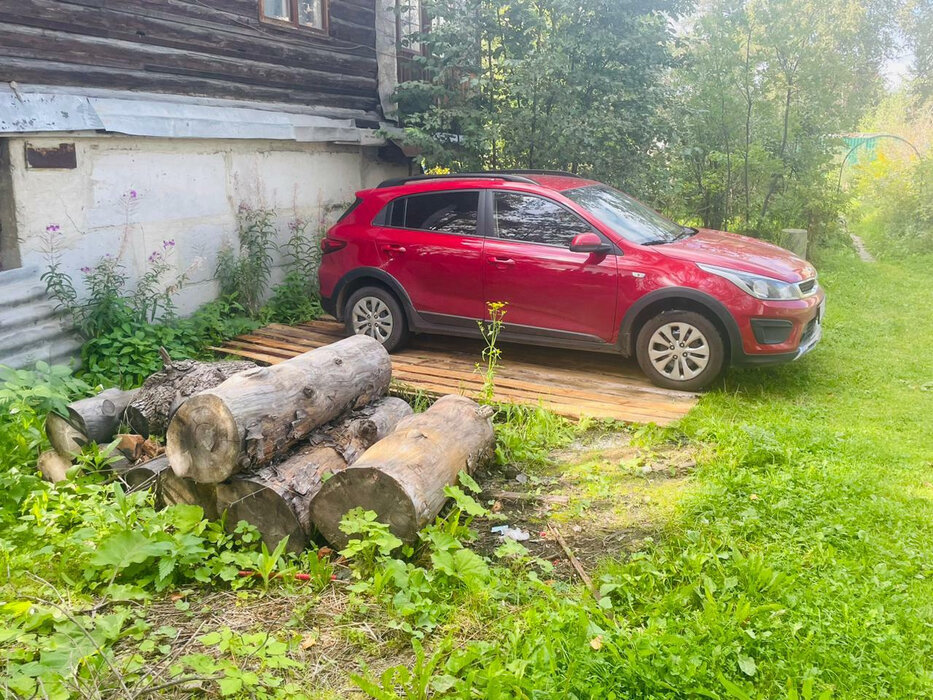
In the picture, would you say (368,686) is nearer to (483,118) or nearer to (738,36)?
(483,118)

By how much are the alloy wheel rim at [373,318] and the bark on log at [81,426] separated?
2.86 m

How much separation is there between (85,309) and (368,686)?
5.53 meters

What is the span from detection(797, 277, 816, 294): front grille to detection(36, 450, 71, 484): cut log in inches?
229

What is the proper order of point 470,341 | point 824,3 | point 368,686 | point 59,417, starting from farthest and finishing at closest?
point 824,3 → point 470,341 → point 59,417 → point 368,686

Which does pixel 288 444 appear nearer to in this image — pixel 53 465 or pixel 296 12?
pixel 53 465

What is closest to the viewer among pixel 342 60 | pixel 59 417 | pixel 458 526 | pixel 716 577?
pixel 716 577

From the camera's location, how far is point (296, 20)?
9578 mm

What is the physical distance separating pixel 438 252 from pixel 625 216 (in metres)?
1.80

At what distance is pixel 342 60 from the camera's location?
10477 mm

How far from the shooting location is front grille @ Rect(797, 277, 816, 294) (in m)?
6.50

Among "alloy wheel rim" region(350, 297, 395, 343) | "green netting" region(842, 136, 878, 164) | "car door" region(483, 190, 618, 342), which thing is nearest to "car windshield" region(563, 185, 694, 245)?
"car door" region(483, 190, 618, 342)

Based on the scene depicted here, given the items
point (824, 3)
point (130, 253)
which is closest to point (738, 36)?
point (824, 3)

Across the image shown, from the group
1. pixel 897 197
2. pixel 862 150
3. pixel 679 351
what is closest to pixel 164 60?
pixel 679 351

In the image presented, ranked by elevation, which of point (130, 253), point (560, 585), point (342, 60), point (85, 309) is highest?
point (342, 60)
